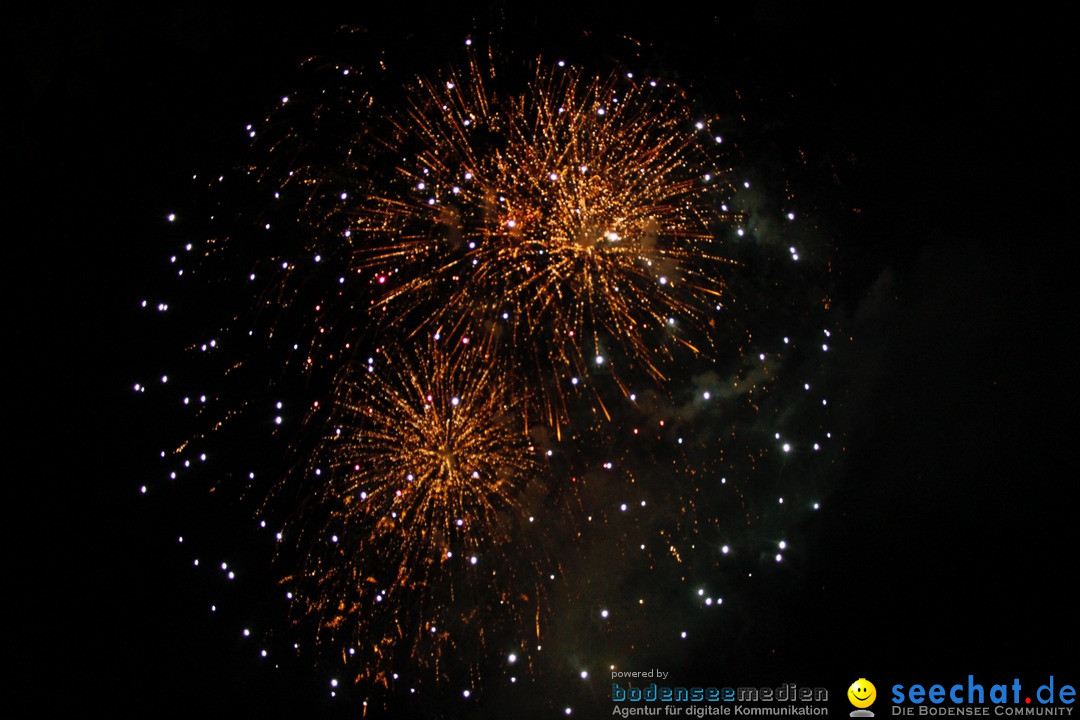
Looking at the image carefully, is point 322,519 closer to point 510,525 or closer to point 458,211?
point 510,525

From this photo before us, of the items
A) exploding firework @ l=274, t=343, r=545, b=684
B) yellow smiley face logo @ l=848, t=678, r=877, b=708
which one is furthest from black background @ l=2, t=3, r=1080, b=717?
exploding firework @ l=274, t=343, r=545, b=684

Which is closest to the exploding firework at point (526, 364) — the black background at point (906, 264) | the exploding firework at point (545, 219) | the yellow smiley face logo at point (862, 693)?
the exploding firework at point (545, 219)

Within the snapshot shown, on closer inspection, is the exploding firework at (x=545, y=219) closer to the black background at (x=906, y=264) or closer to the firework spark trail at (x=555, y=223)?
the firework spark trail at (x=555, y=223)

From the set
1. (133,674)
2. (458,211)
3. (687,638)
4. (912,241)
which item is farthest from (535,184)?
(133,674)

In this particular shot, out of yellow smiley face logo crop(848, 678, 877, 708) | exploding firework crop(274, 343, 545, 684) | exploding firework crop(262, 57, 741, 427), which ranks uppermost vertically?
exploding firework crop(262, 57, 741, 427)

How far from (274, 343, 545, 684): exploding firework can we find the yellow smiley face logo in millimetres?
865

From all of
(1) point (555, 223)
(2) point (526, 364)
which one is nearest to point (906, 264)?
(1) point (555, 223)

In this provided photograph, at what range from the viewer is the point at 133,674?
7.10 feet

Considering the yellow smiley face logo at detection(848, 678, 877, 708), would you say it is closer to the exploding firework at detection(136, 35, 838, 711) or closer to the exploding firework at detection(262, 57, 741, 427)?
the exploding firework at detection(136, 35, 838, 711)

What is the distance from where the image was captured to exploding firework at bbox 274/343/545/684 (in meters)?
1.83

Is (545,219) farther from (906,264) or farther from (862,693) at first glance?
(862,693)

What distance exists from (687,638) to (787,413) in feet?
2.20

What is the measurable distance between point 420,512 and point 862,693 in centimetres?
128

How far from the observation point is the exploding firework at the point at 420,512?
183cm
